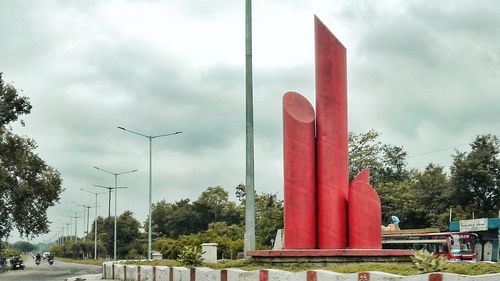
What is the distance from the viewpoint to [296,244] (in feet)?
70.2

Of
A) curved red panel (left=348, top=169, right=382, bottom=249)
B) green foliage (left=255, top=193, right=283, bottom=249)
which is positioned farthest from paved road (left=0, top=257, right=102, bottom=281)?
curved red panel (left=348, top=169, right=382, bottom=249)

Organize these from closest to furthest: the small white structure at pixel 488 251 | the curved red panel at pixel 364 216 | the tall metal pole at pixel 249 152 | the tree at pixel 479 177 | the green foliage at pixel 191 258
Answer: the curved red panel at pixel 364 216, the tall metal pole at pixel 249 152, the green foliage at pixel 191 258, the small white structure at pixel 488 251, the tree at pixel 479 177

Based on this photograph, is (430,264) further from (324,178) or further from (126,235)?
(126,235)

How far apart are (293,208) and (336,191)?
4.57 ft

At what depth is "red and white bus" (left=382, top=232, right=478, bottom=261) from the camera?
43750 millimetres

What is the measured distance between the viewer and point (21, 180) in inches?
2024

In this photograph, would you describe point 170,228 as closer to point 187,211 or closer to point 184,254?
point 187,211

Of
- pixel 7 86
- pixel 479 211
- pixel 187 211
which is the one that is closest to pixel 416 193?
pixel 479 211

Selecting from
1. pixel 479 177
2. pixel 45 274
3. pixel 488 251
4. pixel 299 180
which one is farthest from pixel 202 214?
pixel 299 180

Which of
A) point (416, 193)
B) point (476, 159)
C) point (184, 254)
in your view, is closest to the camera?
point (184, 254)

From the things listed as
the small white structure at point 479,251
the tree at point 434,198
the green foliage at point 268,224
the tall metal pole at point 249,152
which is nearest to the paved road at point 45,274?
the green foliage at point 268,224

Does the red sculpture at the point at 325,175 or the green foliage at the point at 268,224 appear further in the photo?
the green foliage at the point at 268,224

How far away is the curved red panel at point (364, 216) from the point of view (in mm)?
20938

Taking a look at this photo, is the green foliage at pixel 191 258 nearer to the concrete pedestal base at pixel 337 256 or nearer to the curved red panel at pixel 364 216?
the concrete pedestal base at pixel 337 256
